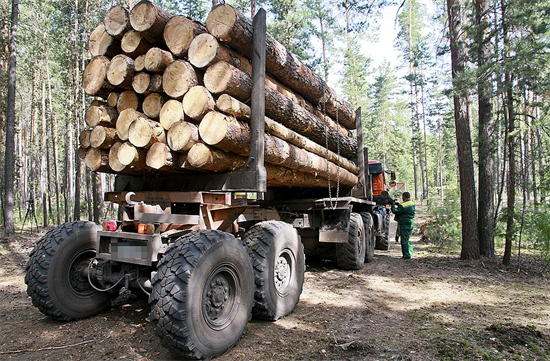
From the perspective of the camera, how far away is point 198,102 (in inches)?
147

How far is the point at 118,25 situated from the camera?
13.6ft

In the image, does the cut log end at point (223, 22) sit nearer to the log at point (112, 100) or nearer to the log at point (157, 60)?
the log at point (157, 60)

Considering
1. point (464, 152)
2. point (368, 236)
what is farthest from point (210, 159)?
point (464, 152)

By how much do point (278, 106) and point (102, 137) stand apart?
231 cm

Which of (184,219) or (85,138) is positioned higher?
(85,138)

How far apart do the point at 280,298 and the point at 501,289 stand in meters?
4.20

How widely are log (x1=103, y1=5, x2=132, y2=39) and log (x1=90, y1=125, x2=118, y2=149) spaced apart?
3.82ft

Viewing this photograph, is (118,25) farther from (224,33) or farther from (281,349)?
(281,349)

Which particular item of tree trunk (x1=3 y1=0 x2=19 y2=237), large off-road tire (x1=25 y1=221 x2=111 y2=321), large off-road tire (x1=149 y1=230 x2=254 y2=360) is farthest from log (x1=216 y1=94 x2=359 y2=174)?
tree trunk (x1=3 y1=0 x2=19 y2=237)

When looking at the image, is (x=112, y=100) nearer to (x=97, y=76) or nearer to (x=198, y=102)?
(x=97, y=76)

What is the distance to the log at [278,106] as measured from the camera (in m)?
3.83

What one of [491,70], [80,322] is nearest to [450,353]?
[80,322]

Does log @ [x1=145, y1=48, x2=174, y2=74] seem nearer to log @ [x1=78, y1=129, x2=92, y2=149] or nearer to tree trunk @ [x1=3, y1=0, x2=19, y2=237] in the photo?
log @ [x1=78, y1=129, x2=92, y2=149]

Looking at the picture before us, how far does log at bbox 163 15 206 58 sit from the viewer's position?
12.8ft
